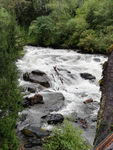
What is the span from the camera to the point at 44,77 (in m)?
13.1

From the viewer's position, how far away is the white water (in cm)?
1078

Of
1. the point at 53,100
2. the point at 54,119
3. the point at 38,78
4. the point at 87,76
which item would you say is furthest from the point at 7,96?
the point at 87,76

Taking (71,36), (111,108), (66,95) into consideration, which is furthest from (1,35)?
(71,36)

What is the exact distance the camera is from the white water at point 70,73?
10776 millimetres

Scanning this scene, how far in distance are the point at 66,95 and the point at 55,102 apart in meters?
1.44

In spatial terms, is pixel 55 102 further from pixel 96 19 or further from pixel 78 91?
pixel 96 19

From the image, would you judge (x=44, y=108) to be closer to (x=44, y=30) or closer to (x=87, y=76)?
(x=87, y=76)

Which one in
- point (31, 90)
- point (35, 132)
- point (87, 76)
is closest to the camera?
point (35, 132)

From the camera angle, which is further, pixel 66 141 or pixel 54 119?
pixel 54 119

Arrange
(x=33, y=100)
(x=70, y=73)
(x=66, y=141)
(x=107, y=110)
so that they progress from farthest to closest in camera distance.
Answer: (x=70, y=73)
(x=33, y=100)
(x=66, y=141)
(x=107, y=110)

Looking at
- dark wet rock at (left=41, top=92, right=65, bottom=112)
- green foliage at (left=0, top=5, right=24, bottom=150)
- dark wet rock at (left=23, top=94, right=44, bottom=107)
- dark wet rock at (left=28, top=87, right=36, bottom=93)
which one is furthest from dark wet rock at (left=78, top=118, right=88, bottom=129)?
green foliage at (left=0, top=5, right=24, bottom=150)

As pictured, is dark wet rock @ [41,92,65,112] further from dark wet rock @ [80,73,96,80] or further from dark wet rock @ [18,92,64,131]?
dark wet rock @ [80,73,96,80]

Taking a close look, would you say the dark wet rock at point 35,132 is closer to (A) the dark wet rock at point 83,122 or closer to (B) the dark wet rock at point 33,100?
(A) the dark wet rock at point 83,122

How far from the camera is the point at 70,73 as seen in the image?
1484 cm
